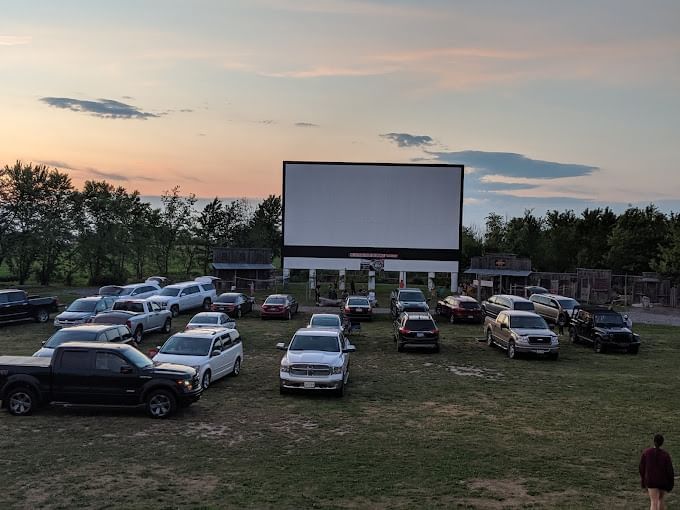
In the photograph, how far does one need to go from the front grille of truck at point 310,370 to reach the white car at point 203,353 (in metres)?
2.46

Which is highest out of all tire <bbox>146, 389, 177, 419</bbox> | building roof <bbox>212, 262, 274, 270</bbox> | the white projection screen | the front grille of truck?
the white projection screen

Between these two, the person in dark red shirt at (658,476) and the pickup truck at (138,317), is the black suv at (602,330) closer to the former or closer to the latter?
the pickup truck at (138,317)

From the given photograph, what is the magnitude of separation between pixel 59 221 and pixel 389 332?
118ft

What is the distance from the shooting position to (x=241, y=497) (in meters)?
9.55

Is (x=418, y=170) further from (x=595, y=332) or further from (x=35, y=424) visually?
(x=35, y=424)

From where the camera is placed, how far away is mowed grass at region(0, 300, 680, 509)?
9.77m

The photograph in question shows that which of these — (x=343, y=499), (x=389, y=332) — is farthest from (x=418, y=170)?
(x=343, y=499)

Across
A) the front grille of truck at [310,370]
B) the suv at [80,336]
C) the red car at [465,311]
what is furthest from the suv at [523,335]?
the suv at [80,336]

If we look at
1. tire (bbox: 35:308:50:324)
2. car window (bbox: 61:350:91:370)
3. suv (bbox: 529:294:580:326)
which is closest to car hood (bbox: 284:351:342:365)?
car window (bbox: 61:350:91:370)

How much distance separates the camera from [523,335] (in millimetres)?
24266

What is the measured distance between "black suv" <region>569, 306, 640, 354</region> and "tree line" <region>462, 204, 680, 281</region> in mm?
27861

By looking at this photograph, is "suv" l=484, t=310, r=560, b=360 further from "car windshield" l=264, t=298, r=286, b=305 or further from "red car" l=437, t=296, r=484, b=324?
"car windshield" l=264, t=298, r=286, b=305

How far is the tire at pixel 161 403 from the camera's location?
1430 centimetres

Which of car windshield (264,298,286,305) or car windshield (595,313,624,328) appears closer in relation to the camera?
car windshield (595,313,624,328)
